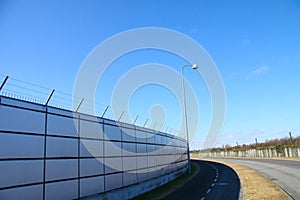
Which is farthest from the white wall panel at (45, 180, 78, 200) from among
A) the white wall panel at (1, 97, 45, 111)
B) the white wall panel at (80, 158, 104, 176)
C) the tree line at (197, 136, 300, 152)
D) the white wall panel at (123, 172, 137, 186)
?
the tree line at (197, 136, 300, 152)

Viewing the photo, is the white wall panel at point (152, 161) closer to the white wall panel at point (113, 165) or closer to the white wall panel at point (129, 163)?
the white wall panel at point (129, 163)

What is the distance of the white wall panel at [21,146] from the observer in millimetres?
7391

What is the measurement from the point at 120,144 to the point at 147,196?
9.78 ft

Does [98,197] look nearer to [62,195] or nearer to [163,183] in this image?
[62,195]

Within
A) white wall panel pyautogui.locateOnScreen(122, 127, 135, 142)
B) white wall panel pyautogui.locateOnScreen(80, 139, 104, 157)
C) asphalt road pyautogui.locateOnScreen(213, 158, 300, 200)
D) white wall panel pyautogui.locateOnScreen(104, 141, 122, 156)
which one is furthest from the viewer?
white wall panel pyautogui.locateOnScreen(122, 127, 135, 142)

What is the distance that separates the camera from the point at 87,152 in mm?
11039

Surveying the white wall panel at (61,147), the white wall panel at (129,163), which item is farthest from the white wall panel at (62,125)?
the white wall panel at (129,163)

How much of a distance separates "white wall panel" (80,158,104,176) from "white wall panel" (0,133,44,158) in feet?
7.54

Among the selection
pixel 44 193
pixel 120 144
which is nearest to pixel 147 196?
pixel 120 144

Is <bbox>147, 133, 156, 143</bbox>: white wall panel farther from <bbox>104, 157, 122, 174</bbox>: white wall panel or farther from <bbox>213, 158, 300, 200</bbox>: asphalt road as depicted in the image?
<bbox>213, 158, 300, 200</bbox>: asphalt road

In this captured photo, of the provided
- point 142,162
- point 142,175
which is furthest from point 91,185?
point 142,162

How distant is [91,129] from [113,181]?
2625 millimetres

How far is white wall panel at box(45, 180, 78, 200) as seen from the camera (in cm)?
865

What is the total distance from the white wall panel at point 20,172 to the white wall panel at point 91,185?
2247 millimetres
